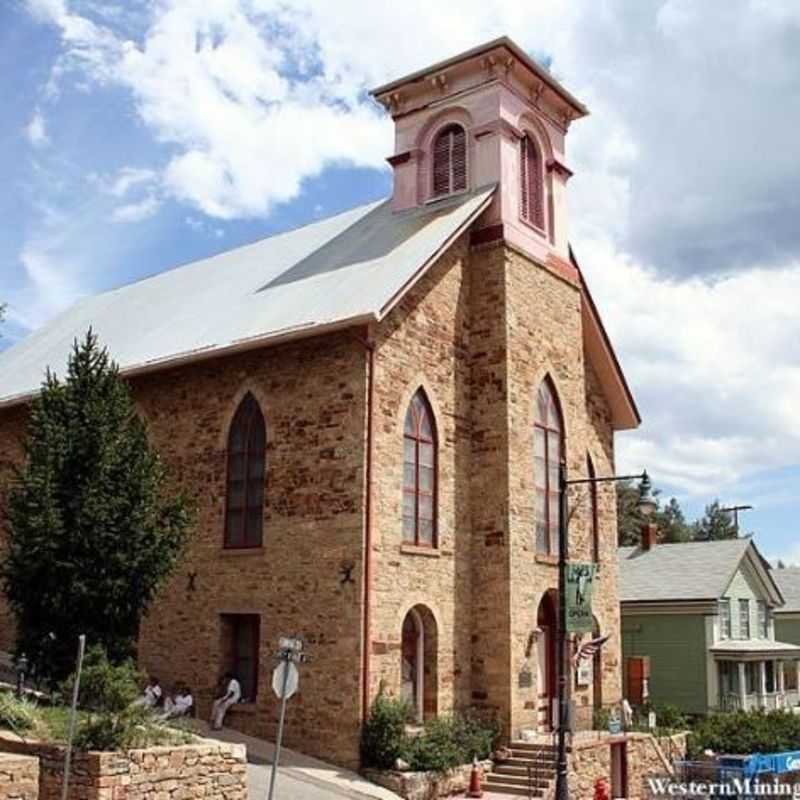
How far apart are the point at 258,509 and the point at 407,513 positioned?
317cm

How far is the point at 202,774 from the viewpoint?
1547cm

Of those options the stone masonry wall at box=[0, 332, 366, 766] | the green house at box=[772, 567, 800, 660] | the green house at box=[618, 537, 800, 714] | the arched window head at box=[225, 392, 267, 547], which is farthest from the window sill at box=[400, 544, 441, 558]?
the green house at box=[772, 567, 800, 660]

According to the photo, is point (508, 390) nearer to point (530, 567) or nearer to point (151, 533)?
point (530, 567)

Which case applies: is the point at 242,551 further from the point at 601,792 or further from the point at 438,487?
the point at 601,792

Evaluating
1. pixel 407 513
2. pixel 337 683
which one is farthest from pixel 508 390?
pixel 337 683

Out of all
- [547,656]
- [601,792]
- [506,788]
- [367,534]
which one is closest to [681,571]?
[547,656]

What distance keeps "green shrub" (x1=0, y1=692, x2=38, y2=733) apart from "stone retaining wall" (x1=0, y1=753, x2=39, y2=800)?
1.85 meters

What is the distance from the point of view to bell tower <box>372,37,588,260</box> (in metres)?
25.5

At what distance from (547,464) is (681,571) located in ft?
51.8

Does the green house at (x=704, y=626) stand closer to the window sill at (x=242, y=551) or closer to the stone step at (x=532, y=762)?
the stone step at (x=532, y=762)

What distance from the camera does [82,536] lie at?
58.6ft

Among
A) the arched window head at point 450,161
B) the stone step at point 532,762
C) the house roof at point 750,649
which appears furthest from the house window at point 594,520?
the house roof at point 750,649

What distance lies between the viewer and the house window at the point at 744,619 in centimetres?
3838

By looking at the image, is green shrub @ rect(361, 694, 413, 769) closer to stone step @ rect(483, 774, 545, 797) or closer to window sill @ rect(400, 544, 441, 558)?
stone step @ rect(483, 774, 545, 797)
